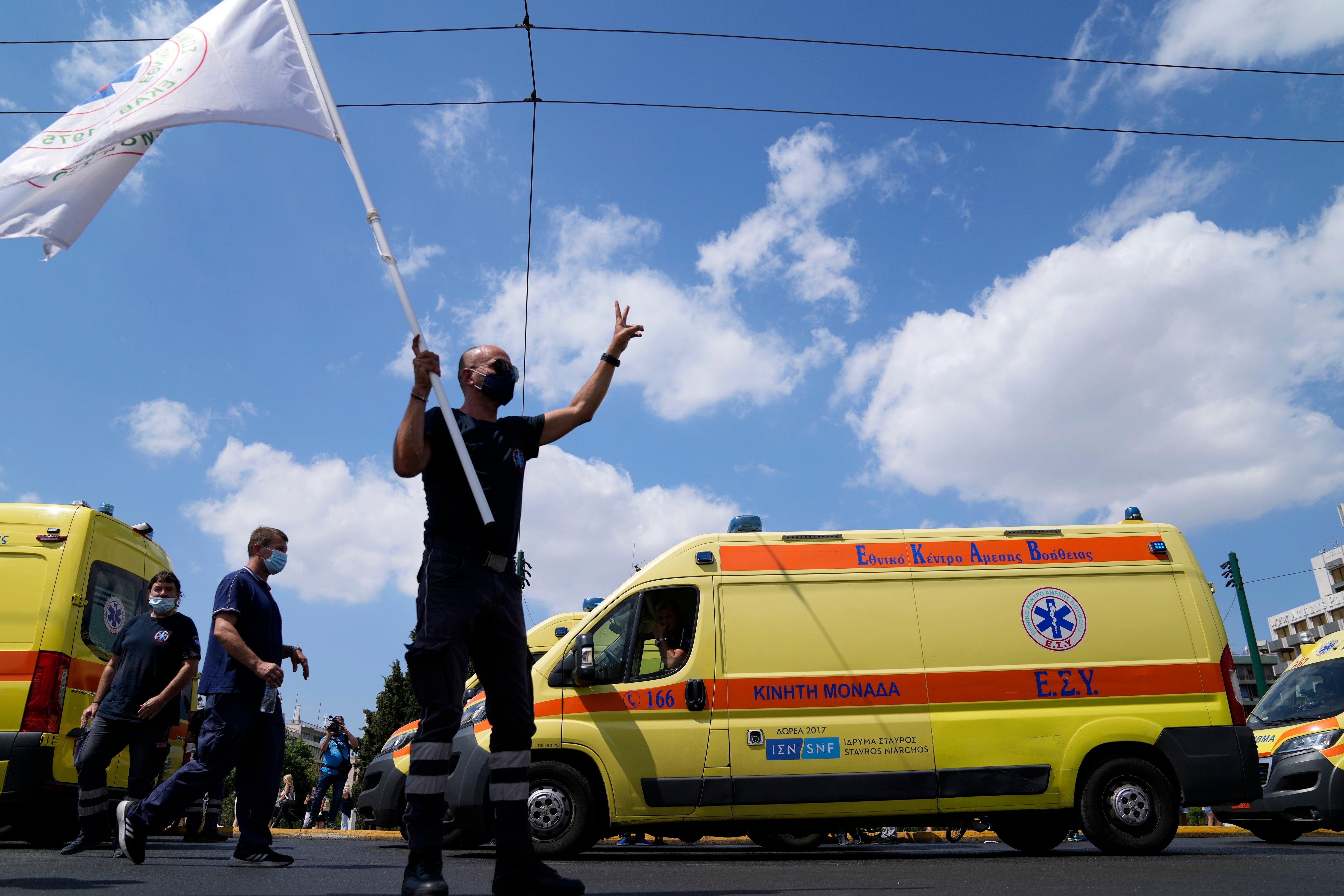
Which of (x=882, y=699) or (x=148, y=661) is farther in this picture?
(x=882, y=699)

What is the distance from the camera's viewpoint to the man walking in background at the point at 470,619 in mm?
3131

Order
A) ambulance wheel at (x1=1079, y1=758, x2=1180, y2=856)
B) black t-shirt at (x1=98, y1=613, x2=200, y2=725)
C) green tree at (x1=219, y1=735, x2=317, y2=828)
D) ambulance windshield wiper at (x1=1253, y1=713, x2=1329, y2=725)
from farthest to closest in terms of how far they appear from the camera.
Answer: green tree at (x1=219, y1=735, x2=317, y2=828) → ambulance windshield wiper at (x1=1253, y1=713, x2=1329, y2=725) → ambulance wheel at (x1=1079, y1=758, x2=1180, y2=856) → black t-shirt at (x1=98, y1=613, x2=200, y2=725)

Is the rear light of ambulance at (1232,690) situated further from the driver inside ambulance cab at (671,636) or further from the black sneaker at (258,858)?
the black sneaker at (258,858)

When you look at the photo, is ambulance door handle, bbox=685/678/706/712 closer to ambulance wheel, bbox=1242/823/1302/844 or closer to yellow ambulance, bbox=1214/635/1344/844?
yellow ambulance, bbox=1214/635/1344/844

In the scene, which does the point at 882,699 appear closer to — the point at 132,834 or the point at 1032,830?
the point at 1032,830

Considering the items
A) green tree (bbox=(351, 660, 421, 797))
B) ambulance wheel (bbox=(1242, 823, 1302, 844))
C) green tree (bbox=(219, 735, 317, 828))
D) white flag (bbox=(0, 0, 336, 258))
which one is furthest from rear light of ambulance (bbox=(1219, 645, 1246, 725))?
green tree (bbox=(219, 735, 317, 828))

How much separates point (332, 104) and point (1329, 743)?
33.0ft

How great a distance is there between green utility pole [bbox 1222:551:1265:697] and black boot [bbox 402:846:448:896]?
2935 cm

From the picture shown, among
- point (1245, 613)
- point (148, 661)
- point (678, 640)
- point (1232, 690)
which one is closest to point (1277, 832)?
point (1232, 690)

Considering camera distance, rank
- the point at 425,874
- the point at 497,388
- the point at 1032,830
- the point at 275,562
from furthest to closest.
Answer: the point at 1032,830
the point at 275,562
the point at 497,388
the point at 425,874

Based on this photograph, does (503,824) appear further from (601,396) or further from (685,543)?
(685,543)

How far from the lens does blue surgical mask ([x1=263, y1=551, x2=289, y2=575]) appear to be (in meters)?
5.39

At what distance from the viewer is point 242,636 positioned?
503 cm

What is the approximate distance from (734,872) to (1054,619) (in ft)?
10.9
